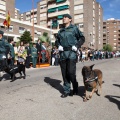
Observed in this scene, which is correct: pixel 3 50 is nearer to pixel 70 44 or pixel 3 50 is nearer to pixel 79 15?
pixel 70 44

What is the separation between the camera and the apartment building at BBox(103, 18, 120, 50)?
115188 mm

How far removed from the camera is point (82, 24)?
62.0m

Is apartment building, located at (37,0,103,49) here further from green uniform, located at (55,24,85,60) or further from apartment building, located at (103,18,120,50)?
green uniform, located at (55,24,85,60)

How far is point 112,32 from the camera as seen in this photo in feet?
382

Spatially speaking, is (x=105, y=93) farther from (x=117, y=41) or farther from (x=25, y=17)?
(x=117, y=41)

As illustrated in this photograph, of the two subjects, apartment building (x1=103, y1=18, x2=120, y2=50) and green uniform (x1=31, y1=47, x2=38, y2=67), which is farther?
apartment building (x1=103, y1=18, x2=120, y2=50)

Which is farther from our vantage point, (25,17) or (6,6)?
(25,17)

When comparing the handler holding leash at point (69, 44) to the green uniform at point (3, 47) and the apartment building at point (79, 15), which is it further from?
the apartment building at point (79, 15)

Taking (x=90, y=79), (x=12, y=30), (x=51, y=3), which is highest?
(x=51, y=3)

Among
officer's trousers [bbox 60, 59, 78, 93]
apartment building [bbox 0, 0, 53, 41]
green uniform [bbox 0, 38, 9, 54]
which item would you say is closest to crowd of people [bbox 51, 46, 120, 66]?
officer's trousers [bbox 60, 59, 78, 93]

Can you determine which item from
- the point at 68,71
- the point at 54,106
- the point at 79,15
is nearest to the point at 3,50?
the point at 68,71

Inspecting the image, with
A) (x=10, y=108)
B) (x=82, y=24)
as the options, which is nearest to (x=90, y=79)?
(x=10, y=108)

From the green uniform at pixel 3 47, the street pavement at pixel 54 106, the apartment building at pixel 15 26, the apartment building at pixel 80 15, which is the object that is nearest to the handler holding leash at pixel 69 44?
the street pavement at pixel 54 106

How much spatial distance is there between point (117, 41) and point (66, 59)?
11586 cm
